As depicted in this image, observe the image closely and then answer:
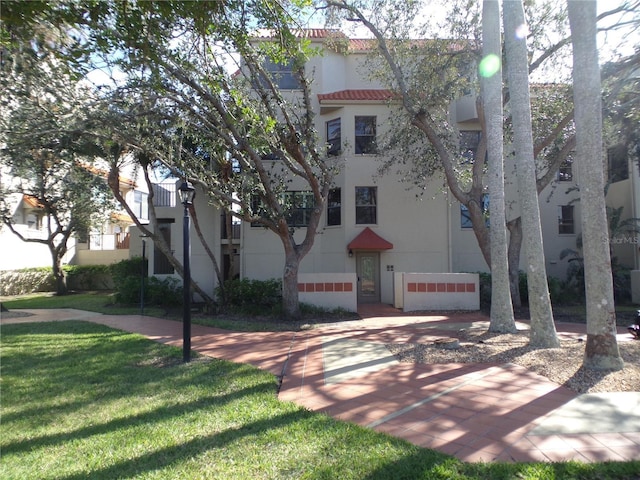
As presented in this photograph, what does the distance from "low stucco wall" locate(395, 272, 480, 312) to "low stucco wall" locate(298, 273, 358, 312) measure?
1942 mm

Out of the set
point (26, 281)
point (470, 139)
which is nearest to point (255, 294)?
point (470, 139)

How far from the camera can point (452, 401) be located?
5148 millimetres

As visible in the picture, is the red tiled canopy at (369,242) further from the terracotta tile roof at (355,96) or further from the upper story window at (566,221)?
the upper story window at (566,221)

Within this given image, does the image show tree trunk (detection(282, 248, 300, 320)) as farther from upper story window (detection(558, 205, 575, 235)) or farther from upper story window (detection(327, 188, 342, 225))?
upper story window (detection(558, 205, 575, 235))

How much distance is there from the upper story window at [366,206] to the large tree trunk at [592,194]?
11.0 metres

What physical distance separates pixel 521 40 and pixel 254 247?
12.3 metres

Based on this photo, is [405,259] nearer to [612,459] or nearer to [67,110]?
[67,110]

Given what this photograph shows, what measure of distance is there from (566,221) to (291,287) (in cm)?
1359

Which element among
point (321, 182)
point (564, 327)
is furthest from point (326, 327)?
point (564, 327)

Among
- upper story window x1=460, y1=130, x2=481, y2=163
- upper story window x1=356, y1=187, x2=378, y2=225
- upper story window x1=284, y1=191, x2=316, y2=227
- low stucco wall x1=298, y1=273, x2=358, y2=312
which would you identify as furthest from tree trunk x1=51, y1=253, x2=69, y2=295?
upper story window x1=460, y1=130, x2=481, y2=163

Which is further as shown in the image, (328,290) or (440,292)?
(440,292)

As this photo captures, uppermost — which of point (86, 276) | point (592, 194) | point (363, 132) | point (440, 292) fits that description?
point (363, 132)

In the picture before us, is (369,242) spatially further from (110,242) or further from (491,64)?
(110,242)

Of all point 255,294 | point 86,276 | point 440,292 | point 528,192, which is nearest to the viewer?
point 528,192
